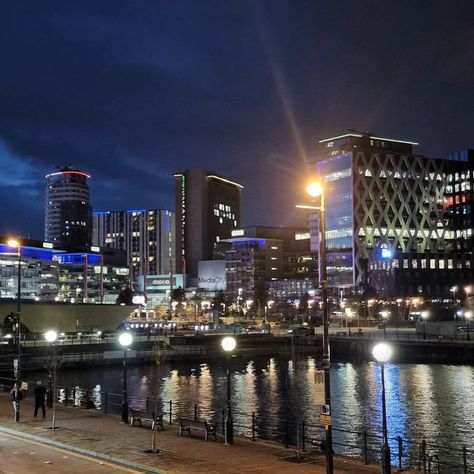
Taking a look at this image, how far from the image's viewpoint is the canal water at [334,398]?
4069cm

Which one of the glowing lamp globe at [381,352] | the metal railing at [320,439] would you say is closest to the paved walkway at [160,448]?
the metal railing at [320,439]

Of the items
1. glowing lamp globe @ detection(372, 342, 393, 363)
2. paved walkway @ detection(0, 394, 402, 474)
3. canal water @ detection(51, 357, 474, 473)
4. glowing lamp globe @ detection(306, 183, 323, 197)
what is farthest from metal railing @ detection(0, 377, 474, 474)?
glowing lamp globe @ detection(306, 183, 323, 197)

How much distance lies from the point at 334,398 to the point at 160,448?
3791 cm

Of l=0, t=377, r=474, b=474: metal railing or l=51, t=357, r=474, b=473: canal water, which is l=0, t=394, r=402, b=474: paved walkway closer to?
l=0, t=377, r=474, b=474: metal railing

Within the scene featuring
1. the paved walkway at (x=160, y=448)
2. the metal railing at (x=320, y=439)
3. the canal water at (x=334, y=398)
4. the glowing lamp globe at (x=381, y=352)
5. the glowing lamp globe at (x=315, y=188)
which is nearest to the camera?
the glowing lamp globe at (x=315, y=188)

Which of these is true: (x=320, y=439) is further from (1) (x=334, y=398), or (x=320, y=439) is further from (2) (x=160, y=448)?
(1) (x=334, y=398)

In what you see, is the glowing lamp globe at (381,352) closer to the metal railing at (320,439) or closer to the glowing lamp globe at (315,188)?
the glowing lamp globe at (315,188)

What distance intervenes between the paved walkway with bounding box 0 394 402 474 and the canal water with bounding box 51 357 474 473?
2.00 m

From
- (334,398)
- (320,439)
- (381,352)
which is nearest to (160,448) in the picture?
(381,352)

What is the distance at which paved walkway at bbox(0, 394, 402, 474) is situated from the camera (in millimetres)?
22547

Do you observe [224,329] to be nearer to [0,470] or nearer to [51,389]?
[51,389]

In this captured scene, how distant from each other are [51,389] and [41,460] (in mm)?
14153

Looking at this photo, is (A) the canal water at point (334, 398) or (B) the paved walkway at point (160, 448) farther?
(A) the canal water at point (334, 398)

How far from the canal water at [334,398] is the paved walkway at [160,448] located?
200 cm
